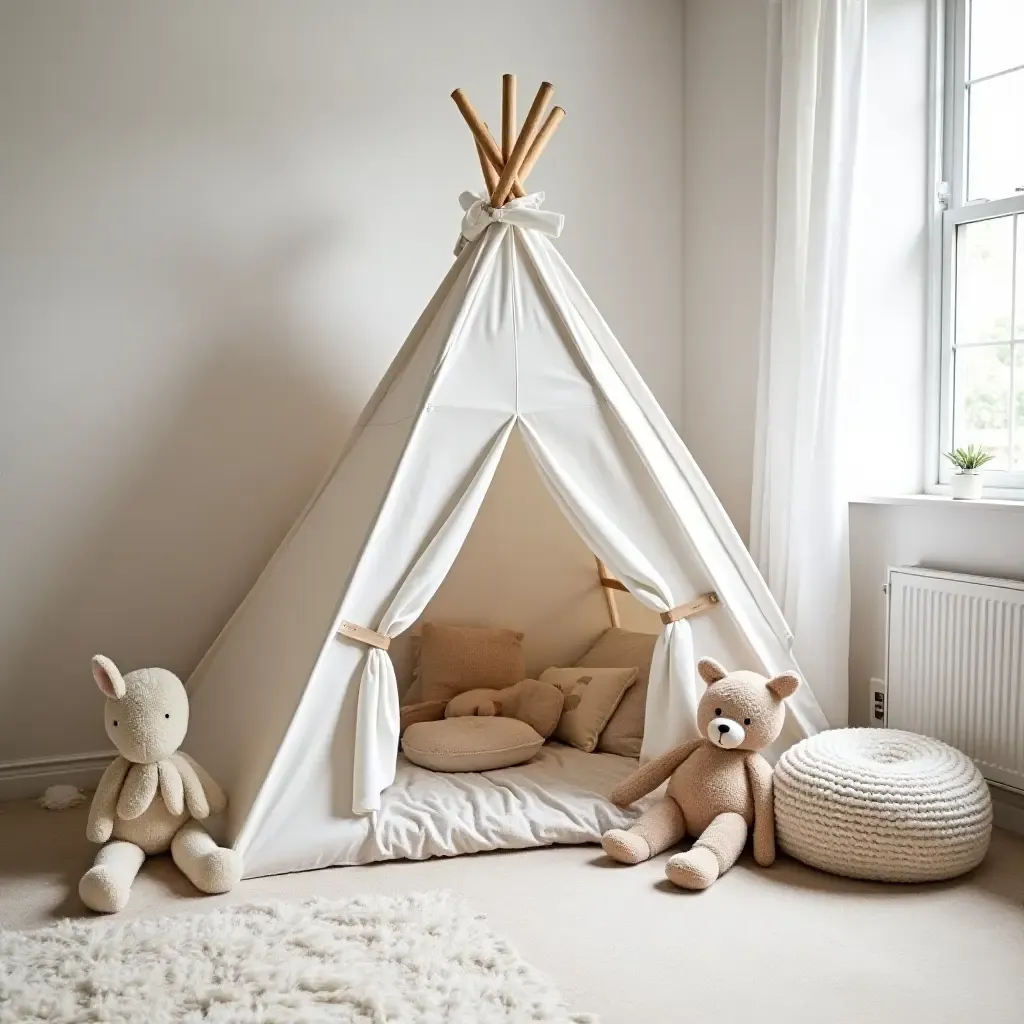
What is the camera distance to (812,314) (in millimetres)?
3082

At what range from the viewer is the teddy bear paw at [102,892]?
222 centimetres

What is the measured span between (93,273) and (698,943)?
8.27 ft

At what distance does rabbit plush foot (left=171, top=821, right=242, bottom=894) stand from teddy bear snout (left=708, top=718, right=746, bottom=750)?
1.17 meters

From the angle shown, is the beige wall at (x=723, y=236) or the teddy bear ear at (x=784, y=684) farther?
the beige wall at (x=723, y=236)

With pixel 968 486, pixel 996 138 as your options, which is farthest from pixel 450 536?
pixel 996 138

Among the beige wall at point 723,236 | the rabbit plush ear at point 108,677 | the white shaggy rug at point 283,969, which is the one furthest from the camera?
the beige wall at point 723,236

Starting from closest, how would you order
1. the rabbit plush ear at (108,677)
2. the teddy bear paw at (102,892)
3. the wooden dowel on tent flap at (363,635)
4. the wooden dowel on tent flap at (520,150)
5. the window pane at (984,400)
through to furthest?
the teddy bear paw at (102,892) < the rabbit plush ear at (108,677) < the wooden dowel on tent flap at (363,635) < the wooden dowel on tent flap at (520,150) < the window pane at (984,400)

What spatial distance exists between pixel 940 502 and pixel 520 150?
4.98 ft

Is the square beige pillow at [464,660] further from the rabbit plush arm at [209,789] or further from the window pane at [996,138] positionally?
the window pane at [996,138]

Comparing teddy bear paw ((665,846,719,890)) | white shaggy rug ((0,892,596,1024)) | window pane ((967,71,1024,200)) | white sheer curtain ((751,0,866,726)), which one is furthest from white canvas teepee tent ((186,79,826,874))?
window pane ((967,71,1024,200))

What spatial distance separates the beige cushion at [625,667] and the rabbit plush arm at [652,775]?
34 cm

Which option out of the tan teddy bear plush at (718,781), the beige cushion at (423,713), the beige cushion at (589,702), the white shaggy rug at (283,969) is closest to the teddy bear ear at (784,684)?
the tan teddy bear plush at (718,781)

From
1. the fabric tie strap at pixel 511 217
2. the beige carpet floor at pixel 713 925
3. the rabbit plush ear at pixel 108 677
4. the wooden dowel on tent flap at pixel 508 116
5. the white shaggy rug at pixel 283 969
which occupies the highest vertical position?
the wooden dowel on tent flap at pixel 508 116

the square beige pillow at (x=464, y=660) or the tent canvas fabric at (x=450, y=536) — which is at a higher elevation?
the tent canvas fabric at (x=450, y=536)
